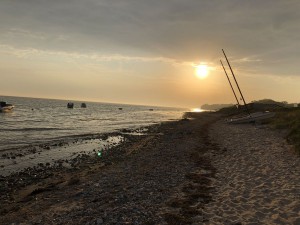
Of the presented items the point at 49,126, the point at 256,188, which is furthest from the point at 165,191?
the point at 49,126

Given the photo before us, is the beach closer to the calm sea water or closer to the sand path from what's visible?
the sand path

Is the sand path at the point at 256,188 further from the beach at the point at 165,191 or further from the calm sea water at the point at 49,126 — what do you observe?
the calm sea water at the point at 49,126

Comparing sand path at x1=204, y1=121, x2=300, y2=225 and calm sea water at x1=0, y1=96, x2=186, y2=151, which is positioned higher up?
sand path at x1=204, y1=121, x2=300, y2=225

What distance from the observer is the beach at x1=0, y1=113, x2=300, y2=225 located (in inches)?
428

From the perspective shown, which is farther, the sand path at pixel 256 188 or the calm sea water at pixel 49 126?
the calm sea water at pixel 49 126

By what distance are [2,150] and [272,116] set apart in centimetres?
3777

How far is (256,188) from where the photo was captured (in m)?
13.5

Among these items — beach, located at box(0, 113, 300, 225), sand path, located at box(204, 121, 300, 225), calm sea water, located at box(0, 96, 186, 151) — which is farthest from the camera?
calm sea water, located at box(0, 96, 186, 151)

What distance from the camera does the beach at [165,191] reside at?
10883 millimetres

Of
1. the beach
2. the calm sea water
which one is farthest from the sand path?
the calm sea water

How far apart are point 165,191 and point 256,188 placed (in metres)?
4.16

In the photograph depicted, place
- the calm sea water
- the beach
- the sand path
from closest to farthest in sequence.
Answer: the sand path → the beach → the calm sea water

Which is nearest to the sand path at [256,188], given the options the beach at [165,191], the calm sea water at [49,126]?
the beach at [165,191]

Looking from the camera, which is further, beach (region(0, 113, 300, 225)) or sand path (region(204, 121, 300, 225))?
beach (region(0, 113, 300, 225))
